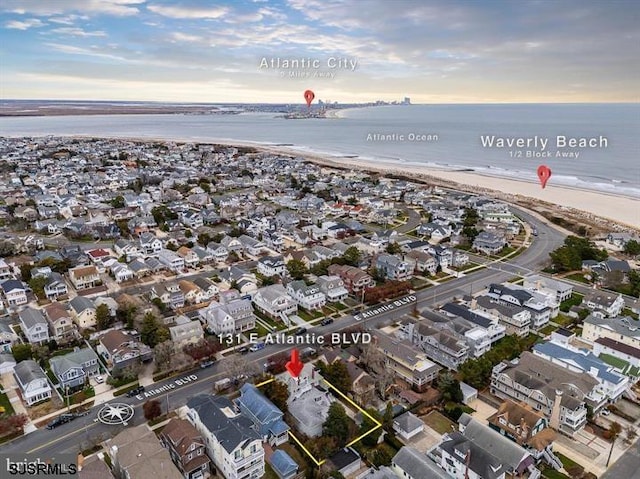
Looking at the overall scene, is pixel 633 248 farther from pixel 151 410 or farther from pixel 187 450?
pixel 151 410

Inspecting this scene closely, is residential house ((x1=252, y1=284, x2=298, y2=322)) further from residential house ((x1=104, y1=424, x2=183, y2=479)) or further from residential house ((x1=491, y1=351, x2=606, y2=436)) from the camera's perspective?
residential house ((x1=491, y1=351, x2=606, y2=436))

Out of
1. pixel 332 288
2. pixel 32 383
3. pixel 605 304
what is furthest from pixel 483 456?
pixel 32 383

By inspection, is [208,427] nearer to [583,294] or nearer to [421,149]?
[583,294]

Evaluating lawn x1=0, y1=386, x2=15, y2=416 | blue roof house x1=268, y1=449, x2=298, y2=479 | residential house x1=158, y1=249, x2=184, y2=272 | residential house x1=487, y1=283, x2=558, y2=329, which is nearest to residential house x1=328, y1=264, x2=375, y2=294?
residential house x1=487, y1=283, x2=558, y2=329

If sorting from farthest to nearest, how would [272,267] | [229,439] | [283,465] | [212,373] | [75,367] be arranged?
1. [272,267]
2. [212,373]
3. [75,367]
4. [283,465]
5. [229,439]

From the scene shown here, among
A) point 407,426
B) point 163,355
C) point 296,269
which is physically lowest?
point 407,426

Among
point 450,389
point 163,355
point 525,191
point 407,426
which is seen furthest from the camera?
point 525,191

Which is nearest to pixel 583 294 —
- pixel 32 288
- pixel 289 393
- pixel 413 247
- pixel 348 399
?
pixel 413 247

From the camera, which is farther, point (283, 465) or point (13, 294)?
point (13, 294)
